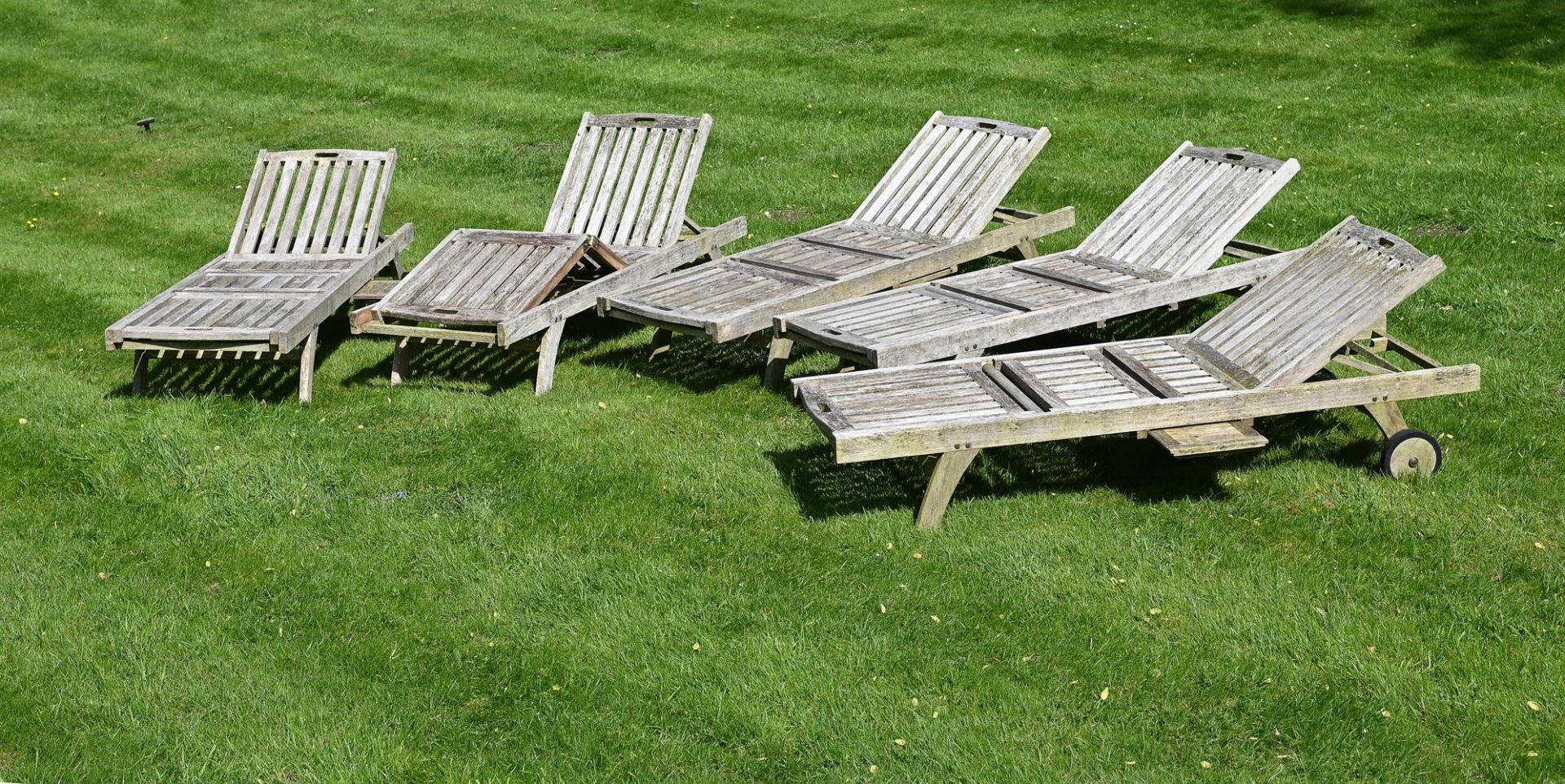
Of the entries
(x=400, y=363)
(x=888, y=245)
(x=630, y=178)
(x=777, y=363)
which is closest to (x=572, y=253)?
(x=400, y=363)

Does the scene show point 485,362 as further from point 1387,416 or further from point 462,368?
point 1387,416

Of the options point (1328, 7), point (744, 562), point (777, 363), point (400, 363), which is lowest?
point (400, 363)

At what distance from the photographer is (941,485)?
582 centimetres

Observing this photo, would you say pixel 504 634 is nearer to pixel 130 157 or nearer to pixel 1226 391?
pixel 1226 391

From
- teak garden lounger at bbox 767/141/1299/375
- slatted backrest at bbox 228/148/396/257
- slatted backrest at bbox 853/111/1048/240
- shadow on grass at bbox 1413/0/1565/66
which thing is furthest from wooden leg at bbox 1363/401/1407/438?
shadow on grass at bbox 1413/0/1565/66

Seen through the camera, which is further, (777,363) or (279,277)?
(279,277)

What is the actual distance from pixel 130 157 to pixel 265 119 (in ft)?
4.74

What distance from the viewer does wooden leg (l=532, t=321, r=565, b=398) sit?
767 centimetres

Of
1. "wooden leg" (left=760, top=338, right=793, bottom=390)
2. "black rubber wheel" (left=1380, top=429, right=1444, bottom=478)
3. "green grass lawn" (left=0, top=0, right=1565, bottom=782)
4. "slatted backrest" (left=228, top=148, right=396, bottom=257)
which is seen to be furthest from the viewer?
"slatted backrest" (left=228, top=148, right=396, bottom=257)

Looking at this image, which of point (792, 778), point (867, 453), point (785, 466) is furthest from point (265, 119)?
point (792, 778)

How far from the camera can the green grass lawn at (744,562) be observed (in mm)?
4512

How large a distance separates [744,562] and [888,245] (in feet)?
11.6

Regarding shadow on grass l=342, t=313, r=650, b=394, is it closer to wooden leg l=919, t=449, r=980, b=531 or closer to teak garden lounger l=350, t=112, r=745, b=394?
teak garden lounger l=350, t=112, r=745, b=394

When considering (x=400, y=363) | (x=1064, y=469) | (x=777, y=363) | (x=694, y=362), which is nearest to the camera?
(x=1064, y=469)
